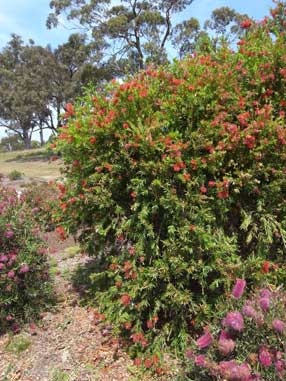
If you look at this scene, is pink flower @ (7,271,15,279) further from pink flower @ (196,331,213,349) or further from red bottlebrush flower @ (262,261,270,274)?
red bottlebrush flower @ (262,261,270,274)

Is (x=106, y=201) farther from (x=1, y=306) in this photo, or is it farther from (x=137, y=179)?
(x=1, y=306)

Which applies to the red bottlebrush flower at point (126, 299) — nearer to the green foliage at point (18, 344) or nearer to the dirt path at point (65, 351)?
the dirt path at point (65, 351)

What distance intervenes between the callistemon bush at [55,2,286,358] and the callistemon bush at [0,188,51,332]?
0.56 meters

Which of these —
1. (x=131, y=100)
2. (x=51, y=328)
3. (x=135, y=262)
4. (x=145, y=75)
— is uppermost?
(x=145, y=75)

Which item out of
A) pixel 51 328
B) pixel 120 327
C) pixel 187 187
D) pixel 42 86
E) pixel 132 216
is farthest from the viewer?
pixel 42 86

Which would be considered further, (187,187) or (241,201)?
(241,201)

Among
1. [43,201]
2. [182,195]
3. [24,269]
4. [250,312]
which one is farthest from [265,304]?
[43,201]

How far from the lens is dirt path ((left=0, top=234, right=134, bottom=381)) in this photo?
8.54 ft

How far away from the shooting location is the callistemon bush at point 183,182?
8.38ft

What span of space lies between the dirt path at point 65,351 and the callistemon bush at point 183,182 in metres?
0.22

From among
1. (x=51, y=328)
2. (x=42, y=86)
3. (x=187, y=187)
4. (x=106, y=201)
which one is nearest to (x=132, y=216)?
(x=106, y=201)

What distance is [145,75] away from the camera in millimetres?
3096

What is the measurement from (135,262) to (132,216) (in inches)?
13.4

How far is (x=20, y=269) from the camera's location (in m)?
3.01
